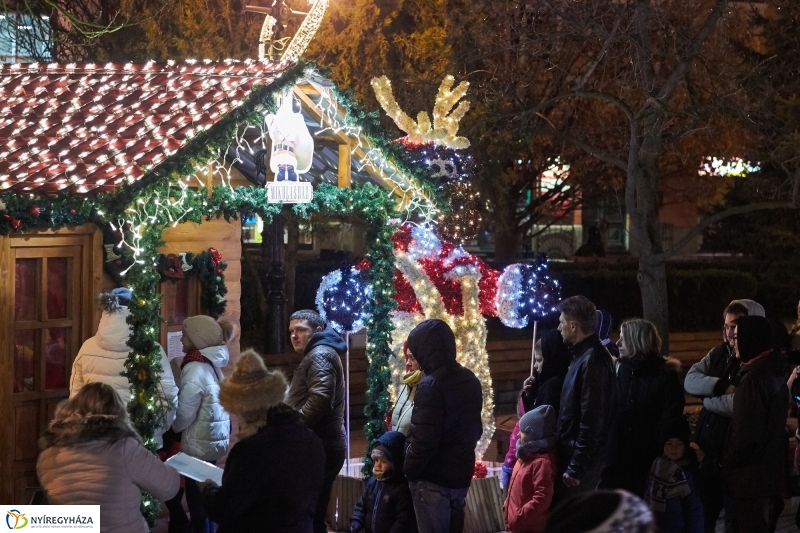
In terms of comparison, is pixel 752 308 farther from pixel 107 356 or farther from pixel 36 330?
pixel 36 330

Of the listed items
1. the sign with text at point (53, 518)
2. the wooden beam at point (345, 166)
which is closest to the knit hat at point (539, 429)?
the sign with text at point (53, 518)

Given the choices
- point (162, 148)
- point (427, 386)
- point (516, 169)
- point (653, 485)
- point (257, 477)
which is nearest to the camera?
point (257, 477)

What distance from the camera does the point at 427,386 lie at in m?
5.71

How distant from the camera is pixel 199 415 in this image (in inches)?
281

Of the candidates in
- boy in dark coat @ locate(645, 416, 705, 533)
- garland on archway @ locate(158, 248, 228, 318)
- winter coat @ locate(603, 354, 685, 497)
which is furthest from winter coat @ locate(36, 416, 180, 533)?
garland on archway @ locate(158, 248, 228, 318)

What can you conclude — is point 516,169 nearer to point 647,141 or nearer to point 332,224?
point 332,224

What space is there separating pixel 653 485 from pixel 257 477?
3021 mm

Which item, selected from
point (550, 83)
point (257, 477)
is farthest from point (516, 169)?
point (257, 477)

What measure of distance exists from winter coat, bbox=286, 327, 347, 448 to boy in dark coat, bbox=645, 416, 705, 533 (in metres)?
2.12

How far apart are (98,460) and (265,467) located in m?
0.77

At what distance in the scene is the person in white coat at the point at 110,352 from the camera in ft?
22.7

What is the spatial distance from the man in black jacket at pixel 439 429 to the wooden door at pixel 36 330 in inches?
110

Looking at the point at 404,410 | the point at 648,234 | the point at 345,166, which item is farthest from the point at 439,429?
the point at 648,234

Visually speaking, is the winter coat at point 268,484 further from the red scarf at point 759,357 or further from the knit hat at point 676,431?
the red scarf at point 759,357
